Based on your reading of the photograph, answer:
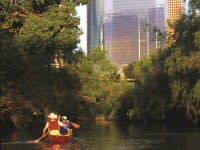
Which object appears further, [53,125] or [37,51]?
[37,51]

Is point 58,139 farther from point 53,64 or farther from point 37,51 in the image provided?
point 53,64

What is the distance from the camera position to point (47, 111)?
41062 millimetres

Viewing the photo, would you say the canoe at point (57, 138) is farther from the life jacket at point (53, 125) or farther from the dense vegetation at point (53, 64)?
A: the dense vegetation at point (53, 64)

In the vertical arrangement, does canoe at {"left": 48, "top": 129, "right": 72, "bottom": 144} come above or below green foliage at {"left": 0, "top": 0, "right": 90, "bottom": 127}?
below

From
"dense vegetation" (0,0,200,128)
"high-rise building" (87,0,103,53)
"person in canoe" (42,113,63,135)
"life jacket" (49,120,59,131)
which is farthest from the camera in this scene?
"high-rise building" (87,0,103,53)

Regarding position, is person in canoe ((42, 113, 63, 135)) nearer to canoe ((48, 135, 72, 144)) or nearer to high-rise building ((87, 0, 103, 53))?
canoe ((48, 135, 72, 144))

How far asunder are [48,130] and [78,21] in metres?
15.9

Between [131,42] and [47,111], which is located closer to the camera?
[47,111]

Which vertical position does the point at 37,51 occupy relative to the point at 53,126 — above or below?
above

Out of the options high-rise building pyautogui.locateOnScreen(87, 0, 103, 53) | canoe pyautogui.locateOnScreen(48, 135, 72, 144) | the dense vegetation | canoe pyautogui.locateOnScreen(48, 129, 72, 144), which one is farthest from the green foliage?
high-rise building pyautogui.locateOnScreen(87, 0, 103, 53)

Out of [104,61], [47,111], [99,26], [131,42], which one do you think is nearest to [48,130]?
[47,111]

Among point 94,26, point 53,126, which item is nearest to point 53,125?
point 53,126

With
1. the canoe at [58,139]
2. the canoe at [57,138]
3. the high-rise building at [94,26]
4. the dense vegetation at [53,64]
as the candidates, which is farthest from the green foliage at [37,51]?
the high-rise building at [94,26]

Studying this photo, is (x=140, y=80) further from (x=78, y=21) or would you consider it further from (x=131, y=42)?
(x=131, y=42)
